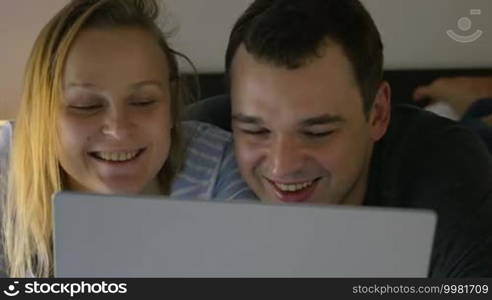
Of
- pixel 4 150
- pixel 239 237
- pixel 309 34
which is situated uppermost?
pixel 309 34

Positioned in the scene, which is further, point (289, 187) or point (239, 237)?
point (289, 187)

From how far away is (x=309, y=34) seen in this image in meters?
0.74

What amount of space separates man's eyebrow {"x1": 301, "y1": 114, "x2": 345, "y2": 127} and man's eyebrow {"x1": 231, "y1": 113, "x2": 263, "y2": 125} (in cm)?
5

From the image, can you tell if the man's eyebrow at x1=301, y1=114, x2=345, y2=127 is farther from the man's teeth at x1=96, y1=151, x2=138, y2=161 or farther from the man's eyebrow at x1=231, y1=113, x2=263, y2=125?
the man's teeth at x1=96, y1=151, x2=138, y2=161

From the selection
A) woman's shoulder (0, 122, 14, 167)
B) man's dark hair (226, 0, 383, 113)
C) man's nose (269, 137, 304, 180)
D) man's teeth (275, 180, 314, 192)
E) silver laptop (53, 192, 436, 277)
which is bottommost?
silver laptop (53, 192, 436, 277)

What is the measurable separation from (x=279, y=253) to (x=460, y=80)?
37 cm

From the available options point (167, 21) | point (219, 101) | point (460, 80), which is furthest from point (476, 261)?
point (167, 21)

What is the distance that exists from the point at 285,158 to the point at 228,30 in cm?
17

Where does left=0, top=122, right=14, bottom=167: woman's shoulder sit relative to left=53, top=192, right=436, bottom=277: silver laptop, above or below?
above

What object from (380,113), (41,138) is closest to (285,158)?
(380,113)

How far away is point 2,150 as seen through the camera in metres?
0.79

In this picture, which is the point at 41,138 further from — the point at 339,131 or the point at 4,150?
the point at 339,131

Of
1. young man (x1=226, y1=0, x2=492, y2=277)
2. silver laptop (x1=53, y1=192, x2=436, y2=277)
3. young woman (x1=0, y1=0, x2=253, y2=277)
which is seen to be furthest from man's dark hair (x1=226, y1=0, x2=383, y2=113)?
silver laptop (x1=53, y1=192, x2=436, y2=277)

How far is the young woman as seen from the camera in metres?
0.76
